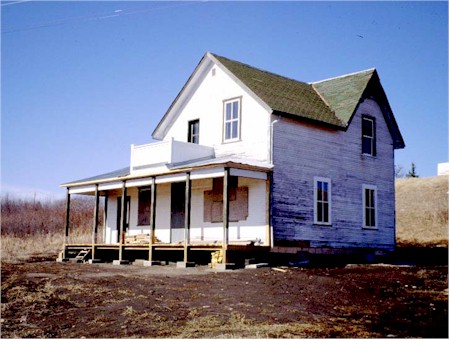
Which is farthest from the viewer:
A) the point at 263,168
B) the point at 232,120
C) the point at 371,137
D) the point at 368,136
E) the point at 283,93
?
the point at 371,137

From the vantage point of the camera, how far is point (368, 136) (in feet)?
85.7

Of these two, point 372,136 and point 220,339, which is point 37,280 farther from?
point 372,136

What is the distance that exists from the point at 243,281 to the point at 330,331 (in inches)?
263

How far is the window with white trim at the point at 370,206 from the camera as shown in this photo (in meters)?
25.3

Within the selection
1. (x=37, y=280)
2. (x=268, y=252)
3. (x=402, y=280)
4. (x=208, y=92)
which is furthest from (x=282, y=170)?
(x=37, y=280)

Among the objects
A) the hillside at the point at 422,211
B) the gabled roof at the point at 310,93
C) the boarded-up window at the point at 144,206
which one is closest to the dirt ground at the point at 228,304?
the gabled roof at the point at 310,93

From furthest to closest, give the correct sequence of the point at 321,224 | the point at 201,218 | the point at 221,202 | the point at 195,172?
the point at 201,218
the point at 221,202
the point at 321,224
the point at 195,172

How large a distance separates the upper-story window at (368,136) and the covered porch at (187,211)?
682 cm

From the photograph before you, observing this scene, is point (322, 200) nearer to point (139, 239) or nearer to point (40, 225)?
point (139, 239)

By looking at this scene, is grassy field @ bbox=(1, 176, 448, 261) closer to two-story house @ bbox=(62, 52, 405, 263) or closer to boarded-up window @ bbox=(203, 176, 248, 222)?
two-story house @ bbox=(62, 52, 405, 263)

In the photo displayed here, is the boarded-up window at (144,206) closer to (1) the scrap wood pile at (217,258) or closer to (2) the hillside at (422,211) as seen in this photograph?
(1) the scrap wood pile at (217,258)

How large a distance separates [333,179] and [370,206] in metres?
2.92

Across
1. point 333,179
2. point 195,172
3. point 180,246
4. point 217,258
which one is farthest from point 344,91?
point 217,258

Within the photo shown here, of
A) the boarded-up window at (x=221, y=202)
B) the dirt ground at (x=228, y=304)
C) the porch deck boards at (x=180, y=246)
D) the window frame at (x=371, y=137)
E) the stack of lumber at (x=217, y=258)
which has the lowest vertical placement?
the dirt ground at (x=228, y=304)
